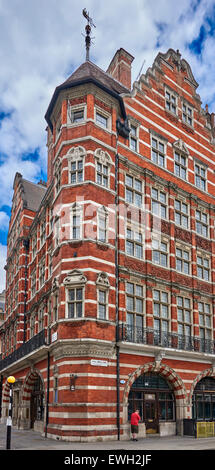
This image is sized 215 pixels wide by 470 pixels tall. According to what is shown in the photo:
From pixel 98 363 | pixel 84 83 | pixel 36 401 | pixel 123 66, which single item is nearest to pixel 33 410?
pixel 36 401

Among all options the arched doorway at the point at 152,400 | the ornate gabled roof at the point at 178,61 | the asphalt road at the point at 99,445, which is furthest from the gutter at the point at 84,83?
the asphalt road at the point at 99,445

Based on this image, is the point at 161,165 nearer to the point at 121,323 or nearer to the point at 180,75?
the point at 180,75

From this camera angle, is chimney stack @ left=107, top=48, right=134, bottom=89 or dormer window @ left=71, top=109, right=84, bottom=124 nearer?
dormer window @ left=71, top=109, right=84, bottom=124

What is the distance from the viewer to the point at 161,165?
96.5 ft

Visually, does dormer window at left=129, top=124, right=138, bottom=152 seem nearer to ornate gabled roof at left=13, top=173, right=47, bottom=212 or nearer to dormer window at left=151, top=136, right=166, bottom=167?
dormer window at left=151, top=136, right=166, bottom=167

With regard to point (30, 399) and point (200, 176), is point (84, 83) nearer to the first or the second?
point (200, 176)

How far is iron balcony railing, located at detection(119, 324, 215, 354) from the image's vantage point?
23.8 metres

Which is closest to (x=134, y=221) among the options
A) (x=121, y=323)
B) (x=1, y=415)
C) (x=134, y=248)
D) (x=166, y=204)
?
(x=134, y=248)

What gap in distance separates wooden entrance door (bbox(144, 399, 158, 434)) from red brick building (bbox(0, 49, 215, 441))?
2.5 inches

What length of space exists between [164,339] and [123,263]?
190 inches

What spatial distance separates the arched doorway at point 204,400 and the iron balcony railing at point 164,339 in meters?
1.90

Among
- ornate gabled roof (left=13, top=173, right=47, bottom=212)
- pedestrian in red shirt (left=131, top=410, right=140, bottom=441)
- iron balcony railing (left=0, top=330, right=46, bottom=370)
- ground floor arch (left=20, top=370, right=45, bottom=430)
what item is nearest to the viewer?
pedestrian in red shirt (left=131, top=410, right=140, bottom=441)

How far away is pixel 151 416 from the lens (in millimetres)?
24469

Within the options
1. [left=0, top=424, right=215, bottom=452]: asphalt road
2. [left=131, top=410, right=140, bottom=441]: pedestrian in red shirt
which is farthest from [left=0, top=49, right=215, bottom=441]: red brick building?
[left=0, top=424, right=215, bottom=452]: asphalt road
